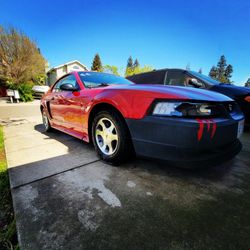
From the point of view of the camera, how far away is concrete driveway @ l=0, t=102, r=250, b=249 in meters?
1.04

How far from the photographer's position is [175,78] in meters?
4.18

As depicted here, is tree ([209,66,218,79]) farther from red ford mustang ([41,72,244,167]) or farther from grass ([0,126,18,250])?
grass ([0,126,18,250])

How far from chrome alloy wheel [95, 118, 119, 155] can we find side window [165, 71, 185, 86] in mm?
2680

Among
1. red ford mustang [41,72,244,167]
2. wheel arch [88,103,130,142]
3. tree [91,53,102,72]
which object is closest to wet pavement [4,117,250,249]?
red ford mustang [41,72,244,167]

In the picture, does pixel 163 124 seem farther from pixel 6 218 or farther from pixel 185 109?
pixel 6 218

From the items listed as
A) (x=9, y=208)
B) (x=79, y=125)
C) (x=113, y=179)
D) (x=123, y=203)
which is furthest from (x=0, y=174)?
(x=123, y=203)

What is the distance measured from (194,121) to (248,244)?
0.87 meters

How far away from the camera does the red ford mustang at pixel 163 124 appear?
4.54 feet

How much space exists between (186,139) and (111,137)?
→ 0.95 metres

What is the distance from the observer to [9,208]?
4.57ft

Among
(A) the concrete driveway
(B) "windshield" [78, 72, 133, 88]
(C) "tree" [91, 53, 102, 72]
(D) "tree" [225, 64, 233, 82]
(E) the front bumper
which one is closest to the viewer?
(A) the concrete driveway

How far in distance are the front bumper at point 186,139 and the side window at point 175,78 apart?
2.60 meters

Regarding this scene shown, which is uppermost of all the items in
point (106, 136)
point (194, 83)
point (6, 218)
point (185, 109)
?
point (194, 83)

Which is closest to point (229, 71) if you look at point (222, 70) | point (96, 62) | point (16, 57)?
point (222, 70)
